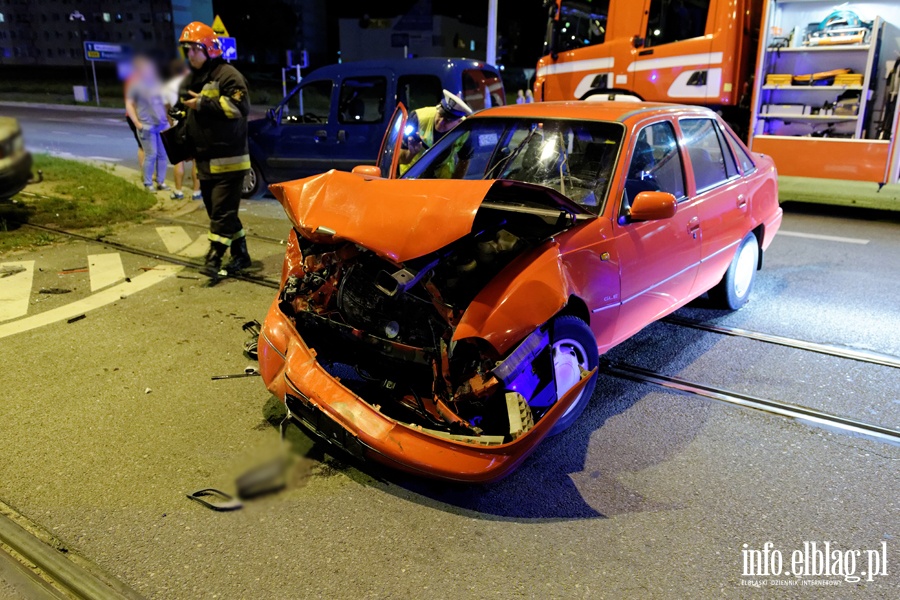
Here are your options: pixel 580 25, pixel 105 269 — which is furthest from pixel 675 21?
pixel 105 269

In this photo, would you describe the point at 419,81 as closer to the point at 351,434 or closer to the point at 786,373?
the point at 786,373

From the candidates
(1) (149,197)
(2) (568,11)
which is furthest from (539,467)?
(2) (568,11)

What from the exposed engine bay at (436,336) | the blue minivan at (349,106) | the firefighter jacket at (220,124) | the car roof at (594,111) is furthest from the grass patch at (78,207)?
the exposed engine bay at (436,336)

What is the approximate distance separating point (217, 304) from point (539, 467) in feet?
10.8

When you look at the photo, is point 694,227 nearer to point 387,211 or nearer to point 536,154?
point 536,154

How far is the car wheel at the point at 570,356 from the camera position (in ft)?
10.9

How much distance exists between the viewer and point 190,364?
441 centimetres

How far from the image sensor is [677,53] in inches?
375

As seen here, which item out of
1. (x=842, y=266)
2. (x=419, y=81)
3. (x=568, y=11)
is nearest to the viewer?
Result: (x=842, y=266)

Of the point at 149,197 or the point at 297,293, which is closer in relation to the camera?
the point at 297,293

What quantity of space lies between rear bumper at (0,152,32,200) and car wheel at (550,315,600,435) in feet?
8.44

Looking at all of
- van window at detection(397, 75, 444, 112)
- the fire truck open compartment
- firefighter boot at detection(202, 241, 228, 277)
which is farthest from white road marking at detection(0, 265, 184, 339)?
the fire truck open compartment

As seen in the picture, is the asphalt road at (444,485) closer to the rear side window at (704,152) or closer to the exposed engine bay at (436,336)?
the exposed engine bay at (436,336)

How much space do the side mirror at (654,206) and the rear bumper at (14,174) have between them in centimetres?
316
